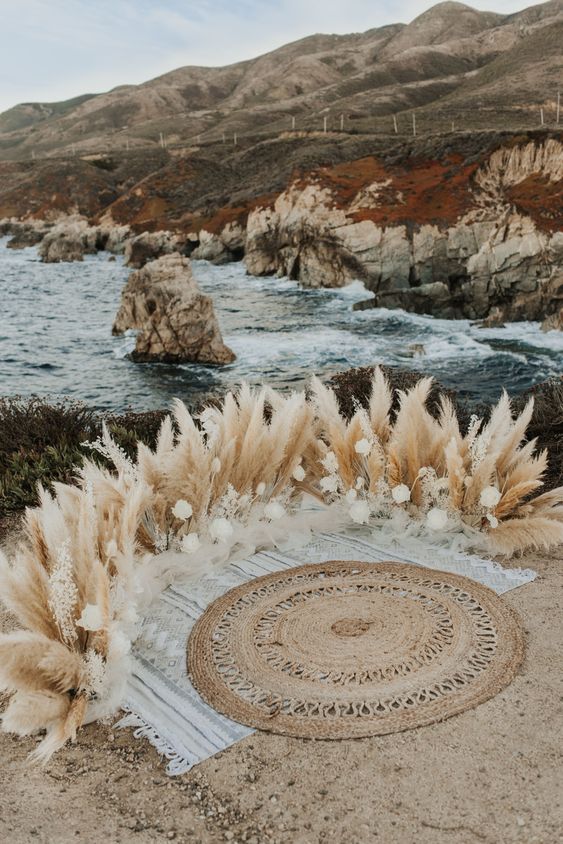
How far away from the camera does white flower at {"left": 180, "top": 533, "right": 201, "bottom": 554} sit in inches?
128

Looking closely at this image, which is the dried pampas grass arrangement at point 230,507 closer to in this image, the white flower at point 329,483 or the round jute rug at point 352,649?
the white flower at point 329,483

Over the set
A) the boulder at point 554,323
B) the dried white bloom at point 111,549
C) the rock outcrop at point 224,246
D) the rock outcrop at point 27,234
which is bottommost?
the boulder at point 554,323

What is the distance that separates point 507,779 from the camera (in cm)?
185

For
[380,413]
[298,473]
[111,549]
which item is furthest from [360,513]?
[111,549]

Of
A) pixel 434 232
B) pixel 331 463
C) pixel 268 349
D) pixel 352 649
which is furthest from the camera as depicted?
pixel 434 232

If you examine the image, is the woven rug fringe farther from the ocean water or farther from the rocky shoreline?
the rocky shoreline

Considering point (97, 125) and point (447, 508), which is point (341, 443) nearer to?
point (447, 508)

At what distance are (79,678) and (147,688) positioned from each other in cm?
24

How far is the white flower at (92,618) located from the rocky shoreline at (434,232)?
61.2 ft

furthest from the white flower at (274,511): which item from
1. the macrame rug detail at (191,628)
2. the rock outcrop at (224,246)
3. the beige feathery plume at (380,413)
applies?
the rock outcrop at (224,246)

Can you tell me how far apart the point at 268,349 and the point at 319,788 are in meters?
16.8

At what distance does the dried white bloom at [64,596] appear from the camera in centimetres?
236

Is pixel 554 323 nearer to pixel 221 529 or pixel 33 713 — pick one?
pixel 221 529

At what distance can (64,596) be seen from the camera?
2.37 meters
